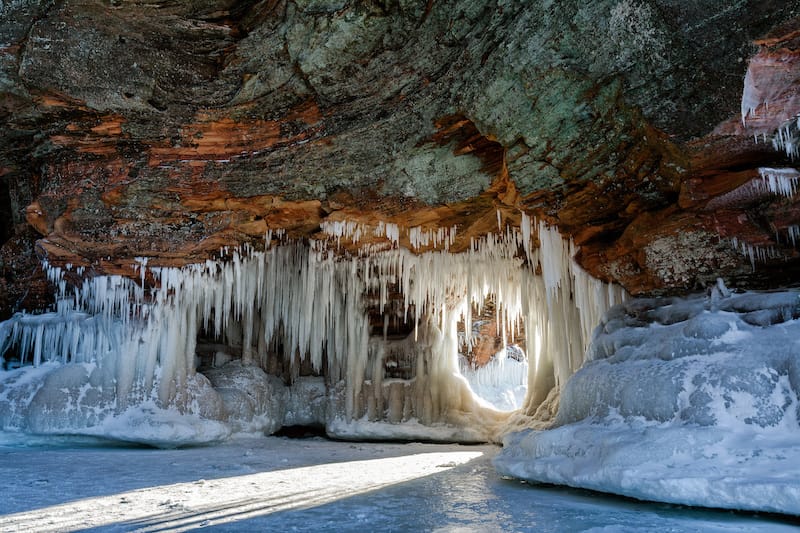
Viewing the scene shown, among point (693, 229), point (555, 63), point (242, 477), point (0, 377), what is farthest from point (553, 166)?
point (0, 377)

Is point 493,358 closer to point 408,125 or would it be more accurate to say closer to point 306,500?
point 408,125

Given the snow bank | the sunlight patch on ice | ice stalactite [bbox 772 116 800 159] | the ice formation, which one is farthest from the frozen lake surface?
ice stalactite [bbox 772 116 800 159]

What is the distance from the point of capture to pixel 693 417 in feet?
14.8

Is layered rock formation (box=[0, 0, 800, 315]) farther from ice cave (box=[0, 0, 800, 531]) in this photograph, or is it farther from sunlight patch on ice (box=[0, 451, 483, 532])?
sunlight patch on ice (box=[0, 451, 483, 532])

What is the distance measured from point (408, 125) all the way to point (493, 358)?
15190mm

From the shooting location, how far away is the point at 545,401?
1074cm

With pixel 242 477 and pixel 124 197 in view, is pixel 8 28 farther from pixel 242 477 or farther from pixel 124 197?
pixel 242 477

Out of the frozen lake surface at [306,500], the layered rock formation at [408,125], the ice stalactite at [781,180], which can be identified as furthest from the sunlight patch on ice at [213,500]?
the ice stalactite at [781,180]

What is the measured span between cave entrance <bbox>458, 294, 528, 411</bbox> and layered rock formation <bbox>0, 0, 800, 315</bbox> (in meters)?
8.03

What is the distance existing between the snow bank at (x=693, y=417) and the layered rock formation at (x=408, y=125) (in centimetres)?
154

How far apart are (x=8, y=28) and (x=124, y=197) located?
285 cm

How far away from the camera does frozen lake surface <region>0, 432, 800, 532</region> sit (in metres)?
3.33

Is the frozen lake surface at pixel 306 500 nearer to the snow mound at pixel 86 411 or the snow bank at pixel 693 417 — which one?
the snow bank at pixel 693 417

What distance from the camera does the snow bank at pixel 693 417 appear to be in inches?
148
